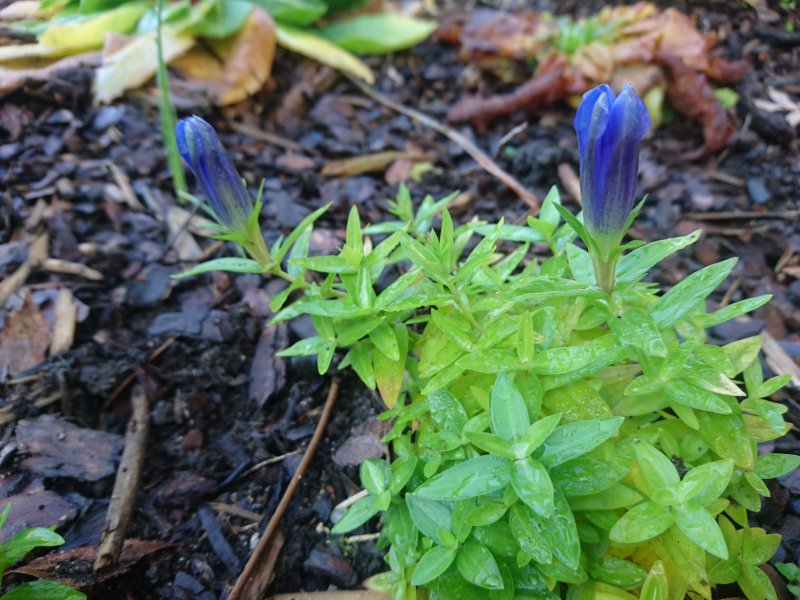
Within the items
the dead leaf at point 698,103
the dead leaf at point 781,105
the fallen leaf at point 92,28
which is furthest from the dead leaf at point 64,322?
the dead leaf at point 781,105

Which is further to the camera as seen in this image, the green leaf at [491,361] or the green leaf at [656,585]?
the green leaf at [491,361]

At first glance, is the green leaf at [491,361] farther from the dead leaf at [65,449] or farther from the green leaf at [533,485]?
the dead leaf at [65,449]

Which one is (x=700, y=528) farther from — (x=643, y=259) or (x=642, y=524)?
(x=643, y=259)

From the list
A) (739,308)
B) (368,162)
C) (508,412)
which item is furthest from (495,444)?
(368,162)

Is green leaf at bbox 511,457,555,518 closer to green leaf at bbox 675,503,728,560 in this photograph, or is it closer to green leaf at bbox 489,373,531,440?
green leaf at bbox 489,373,531,440

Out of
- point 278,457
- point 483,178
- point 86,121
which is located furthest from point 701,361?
point 86,121

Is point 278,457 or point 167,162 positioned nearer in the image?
point 278,457

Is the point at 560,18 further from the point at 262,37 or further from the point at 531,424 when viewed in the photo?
the point at 531,424

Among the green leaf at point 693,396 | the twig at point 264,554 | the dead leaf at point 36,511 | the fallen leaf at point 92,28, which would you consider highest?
the fallen leaf at point 92,28
